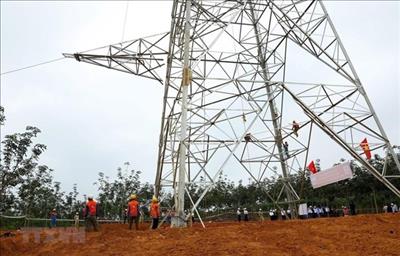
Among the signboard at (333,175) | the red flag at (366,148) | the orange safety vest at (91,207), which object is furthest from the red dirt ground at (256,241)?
the red flag at (366,148)

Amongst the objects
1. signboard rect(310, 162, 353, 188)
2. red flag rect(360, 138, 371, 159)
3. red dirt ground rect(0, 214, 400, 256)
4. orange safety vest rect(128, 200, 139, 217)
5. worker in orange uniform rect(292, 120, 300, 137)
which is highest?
worker in orange uniform rect(292, 120, 300, 137)

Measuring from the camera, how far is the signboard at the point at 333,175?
15.0 m

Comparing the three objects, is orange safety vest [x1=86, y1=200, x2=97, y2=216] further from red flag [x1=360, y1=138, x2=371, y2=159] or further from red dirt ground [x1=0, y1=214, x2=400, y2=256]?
red flag [x1=360, y1=138, x2=371, y2=159]

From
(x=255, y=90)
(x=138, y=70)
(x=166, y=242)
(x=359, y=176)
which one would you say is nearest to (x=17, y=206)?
(x=138, y=70)

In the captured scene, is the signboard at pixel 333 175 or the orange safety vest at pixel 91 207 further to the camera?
the orange safety vest at pixel 91 207

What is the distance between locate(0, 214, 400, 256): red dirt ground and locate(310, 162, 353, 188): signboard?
108 inches

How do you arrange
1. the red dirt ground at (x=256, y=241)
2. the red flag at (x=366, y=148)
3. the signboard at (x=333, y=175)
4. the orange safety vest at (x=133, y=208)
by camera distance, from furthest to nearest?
the orange safety vest at (x=133, y=208) < the red flag at (x=366, y=148) < the signboard at (x=333, y=175) < the red dirt ground at (x=256, y=241)

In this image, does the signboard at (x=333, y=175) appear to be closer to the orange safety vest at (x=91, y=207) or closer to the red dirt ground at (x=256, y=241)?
the red dirt ground at (x=256, y=241)

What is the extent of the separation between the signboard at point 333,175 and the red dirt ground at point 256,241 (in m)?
2.75

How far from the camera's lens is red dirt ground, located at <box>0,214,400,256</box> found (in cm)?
904

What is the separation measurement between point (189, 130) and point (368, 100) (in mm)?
7708

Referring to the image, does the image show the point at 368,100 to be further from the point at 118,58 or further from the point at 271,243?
A: the point at 118,58

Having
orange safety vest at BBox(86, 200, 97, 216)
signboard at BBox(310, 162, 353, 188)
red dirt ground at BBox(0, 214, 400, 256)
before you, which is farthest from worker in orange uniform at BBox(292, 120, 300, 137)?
→ orange safety vest at BBox(86, 200, 97, 216)

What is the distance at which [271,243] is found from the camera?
976 centimetres
